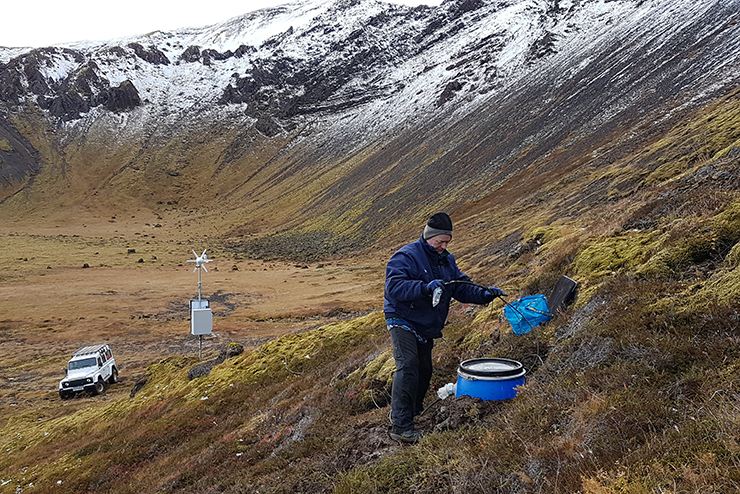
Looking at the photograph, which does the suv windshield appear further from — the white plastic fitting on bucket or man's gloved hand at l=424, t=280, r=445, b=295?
man's gloved hand at l=424, t=280, r=445, b=295

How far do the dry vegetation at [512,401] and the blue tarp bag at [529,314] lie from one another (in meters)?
0.18

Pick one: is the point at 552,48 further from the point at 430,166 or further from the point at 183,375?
the point at 183,375

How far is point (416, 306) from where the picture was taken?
5551 millimetres

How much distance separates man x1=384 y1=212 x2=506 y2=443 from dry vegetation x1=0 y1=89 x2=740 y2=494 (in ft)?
1.44

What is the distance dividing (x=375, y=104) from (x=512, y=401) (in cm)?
13748

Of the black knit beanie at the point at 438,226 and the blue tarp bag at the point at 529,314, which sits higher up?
the black knit beanie at the point at 438,226

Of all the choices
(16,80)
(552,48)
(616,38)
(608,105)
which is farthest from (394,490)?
(16,80)

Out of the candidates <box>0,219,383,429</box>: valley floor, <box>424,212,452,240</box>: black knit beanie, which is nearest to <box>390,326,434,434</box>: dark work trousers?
<box>424,212,452,240</box>: black knit beanie

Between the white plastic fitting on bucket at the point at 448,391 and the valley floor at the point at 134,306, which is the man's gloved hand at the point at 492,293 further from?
the valley floor at the point at 134,306

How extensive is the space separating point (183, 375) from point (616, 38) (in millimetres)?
74421

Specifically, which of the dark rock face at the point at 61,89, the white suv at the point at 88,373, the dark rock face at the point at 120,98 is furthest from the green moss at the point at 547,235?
the dark rock face at the point at 61,89

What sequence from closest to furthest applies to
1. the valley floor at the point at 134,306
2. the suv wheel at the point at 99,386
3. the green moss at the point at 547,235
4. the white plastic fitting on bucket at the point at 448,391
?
the white plastic fitting on bucket at the point at 448,391
the green moss at the point at 547,235
the suv wheel at the point at 99,386
the valley floor at the point at 134,306

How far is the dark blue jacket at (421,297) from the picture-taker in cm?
541

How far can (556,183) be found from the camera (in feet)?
110
